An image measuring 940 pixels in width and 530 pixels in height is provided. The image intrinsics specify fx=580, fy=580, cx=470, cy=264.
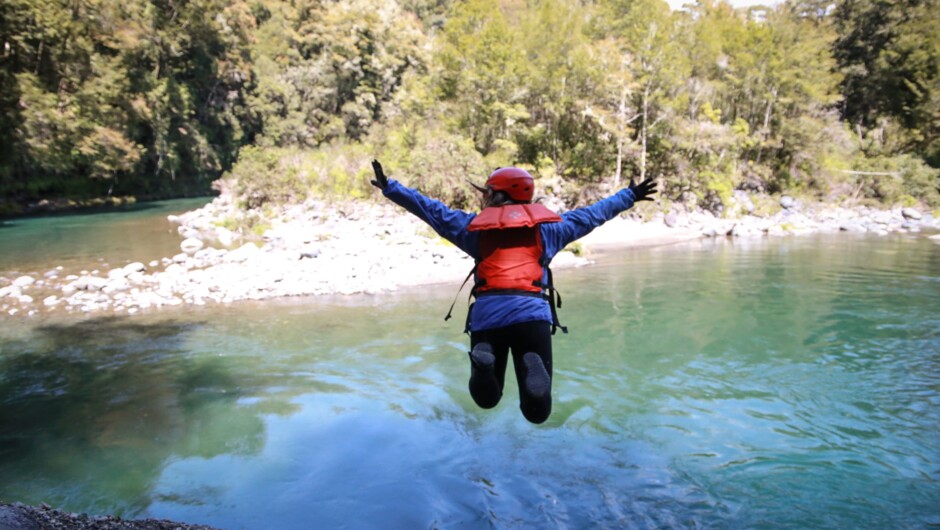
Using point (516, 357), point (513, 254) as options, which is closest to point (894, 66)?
point (513, 254)

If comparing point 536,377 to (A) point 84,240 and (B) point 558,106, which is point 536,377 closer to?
(A) point 84,240

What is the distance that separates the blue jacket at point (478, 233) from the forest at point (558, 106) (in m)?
20.6

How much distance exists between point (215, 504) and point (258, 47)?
51898 millimetres

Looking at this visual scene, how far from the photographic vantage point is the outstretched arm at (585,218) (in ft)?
12.7

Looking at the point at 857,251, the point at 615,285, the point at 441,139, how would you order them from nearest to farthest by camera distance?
1. the point at 615,285
2. the point at 857,251
3. the point at 441,139

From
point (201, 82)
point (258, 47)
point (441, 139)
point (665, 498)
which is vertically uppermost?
point (258, 47)

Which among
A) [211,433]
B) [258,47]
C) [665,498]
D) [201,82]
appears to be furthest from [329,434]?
[258,47]

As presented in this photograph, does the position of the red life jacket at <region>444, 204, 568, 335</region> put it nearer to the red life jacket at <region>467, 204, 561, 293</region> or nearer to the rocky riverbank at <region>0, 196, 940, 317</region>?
the red life jacket at <region>467, 204, 561, 293</region>

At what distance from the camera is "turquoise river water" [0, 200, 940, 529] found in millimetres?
5320

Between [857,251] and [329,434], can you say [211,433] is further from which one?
[857,251]

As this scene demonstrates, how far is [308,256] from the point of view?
1731 centimetres

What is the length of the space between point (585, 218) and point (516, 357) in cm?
106

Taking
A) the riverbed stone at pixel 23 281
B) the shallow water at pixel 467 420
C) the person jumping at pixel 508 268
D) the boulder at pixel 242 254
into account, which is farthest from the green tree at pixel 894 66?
the riverbed stone at pixel 23 281

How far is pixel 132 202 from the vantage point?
3791cm
